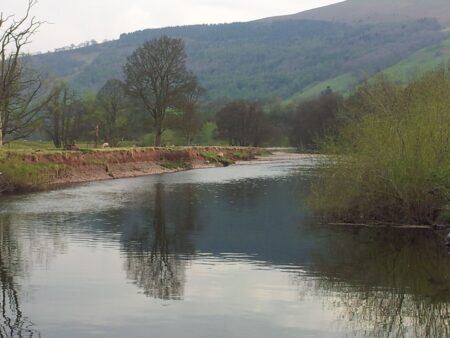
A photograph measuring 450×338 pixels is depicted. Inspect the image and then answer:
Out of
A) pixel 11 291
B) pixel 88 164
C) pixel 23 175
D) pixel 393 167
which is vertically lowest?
pixel 11 291

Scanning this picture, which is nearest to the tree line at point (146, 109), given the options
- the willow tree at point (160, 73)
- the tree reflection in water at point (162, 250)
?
the willow tree at point (160, 73)

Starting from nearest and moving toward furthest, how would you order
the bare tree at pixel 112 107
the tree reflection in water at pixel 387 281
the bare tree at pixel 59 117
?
the tree reflection in water at pixel 387 281 → the bare tree at pixel 59 117 → the bare tree at pixel 112 107

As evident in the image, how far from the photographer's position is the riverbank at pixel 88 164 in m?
42.5

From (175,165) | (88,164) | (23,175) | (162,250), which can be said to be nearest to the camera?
(162,250)

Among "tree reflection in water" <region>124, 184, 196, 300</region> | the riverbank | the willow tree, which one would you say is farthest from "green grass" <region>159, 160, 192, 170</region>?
"tree reflection in water" <region>124, 184, 196, 300</region>

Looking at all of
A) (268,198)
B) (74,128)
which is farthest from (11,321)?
(74,128)

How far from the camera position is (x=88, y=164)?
5356cm

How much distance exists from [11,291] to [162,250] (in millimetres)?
7112

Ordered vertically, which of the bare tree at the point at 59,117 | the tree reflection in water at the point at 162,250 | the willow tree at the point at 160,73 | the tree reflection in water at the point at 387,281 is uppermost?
the willow tree at the point at 160,73

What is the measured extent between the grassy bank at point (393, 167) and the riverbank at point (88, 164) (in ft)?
75.1

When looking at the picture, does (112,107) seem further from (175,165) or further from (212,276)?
(212,276)

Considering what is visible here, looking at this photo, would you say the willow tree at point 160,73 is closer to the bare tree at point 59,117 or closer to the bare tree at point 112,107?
the bare tree at point 59,117

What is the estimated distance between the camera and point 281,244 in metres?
23.0

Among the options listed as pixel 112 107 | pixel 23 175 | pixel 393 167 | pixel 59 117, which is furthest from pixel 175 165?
pixel 393 167
